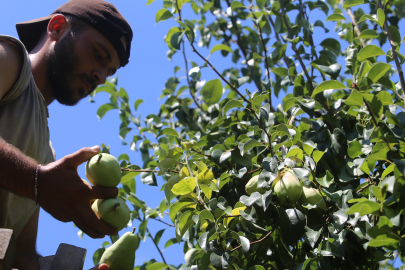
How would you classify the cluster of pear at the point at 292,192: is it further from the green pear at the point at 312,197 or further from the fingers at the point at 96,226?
the fingers at the point at 96,226

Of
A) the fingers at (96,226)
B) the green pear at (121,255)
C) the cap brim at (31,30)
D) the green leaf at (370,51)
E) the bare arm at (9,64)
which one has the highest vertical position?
the cap brim at (31,30)

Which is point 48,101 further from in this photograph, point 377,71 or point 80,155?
point 377,71

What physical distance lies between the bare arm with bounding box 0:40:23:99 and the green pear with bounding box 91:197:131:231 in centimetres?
49

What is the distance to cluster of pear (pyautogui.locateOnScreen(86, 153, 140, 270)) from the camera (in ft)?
3.57

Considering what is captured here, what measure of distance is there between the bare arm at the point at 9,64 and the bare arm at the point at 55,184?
278mm

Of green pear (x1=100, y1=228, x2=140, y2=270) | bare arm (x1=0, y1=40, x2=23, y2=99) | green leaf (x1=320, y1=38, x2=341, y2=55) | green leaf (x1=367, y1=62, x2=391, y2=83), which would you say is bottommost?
green pear (x1=100, y1=228, x2=140, y2=270)

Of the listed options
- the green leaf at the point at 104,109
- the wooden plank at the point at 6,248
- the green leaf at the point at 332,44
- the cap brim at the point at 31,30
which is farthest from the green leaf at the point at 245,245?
the green leaf at the point at 104,109

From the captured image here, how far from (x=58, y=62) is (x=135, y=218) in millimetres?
955

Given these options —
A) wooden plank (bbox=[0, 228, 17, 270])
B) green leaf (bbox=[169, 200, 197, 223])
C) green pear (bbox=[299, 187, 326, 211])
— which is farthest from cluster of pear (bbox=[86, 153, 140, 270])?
green pear (bbox=[299, 187, 326, 211])

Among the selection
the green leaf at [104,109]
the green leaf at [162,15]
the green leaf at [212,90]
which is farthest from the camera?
the green leaf at [104,109]

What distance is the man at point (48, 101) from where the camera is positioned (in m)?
0.98

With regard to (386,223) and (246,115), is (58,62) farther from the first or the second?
(386,223)

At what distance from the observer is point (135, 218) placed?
6.81ft

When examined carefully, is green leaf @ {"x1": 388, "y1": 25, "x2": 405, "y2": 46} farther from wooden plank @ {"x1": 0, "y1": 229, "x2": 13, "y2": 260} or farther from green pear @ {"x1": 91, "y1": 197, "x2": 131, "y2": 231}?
wooden plank @ {"x1": 0, "y1": 229, "x2": 13, "y2": 260}
